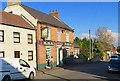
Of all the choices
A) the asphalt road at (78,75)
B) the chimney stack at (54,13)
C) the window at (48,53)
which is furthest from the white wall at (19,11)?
the chimney stack at (54,13)

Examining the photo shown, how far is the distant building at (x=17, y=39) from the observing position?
25078mm

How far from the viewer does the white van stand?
53.7 feet

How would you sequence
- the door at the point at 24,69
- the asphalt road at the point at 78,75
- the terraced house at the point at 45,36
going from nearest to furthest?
the door at the point at 24,69, the asphalt road at the point at 78,75, the terraced house at the point at 45,36

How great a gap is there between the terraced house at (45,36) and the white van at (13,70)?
11526 millimetres

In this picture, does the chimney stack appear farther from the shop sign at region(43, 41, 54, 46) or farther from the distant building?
the distant building

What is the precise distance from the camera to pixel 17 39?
27.3 m

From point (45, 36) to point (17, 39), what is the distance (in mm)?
4937

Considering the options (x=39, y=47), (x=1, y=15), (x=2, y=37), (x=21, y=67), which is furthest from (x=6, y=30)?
(x=21, y=67)

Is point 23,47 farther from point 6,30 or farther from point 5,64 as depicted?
point 5,64

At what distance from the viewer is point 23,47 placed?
28.2 m

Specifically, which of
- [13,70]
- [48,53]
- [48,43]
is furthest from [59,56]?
[13,70]

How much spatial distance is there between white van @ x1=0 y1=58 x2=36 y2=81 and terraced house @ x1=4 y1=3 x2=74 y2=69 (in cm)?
1153

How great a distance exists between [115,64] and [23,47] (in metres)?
10.6

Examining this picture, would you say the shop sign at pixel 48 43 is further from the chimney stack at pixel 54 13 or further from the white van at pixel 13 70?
the white van at pixel 13 70
